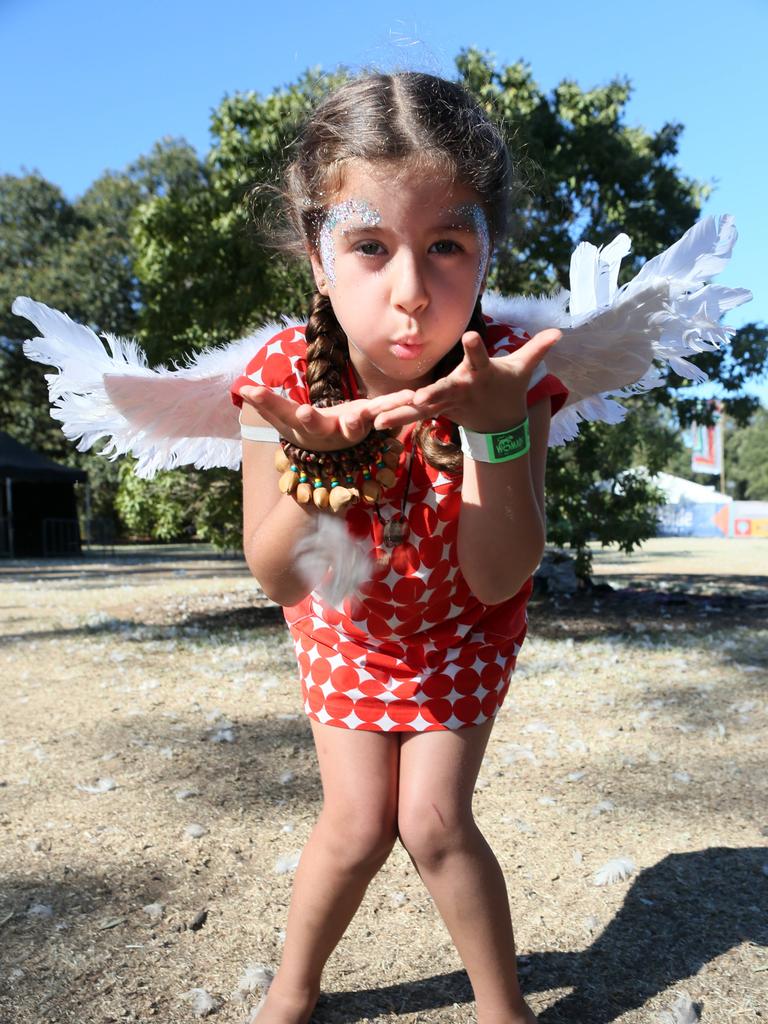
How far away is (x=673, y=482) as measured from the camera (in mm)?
38844

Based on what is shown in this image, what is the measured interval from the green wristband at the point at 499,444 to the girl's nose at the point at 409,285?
0.23 metres

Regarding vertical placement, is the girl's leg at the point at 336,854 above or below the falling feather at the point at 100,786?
above

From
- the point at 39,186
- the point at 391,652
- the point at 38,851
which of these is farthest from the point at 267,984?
the point at 39,186

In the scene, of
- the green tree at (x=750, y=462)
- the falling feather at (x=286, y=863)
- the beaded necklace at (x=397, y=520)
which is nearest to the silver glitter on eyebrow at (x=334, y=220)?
the beaded necklace at (x=397, y=520)

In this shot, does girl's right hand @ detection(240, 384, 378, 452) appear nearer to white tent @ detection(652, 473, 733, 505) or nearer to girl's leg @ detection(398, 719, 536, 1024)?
girl's leg @ detection(398, 719, 536, 1024)

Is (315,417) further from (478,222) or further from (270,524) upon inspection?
(478,222)

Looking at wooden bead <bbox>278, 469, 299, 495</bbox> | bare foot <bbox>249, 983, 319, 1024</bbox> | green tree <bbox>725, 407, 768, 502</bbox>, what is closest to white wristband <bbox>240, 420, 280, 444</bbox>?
wooden bead <bbox>278, 469, 299, 495</bbox>

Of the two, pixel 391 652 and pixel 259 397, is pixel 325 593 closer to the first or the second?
pixel 391 652

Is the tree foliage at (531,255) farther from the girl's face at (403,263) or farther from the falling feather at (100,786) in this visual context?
the girl's face at (403,263)

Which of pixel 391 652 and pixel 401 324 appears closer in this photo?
pixel 401 324

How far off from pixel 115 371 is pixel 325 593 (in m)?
0.75

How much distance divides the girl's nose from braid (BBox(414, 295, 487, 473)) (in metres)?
0.16

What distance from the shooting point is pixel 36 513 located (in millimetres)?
24156

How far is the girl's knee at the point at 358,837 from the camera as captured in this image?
1.80m
